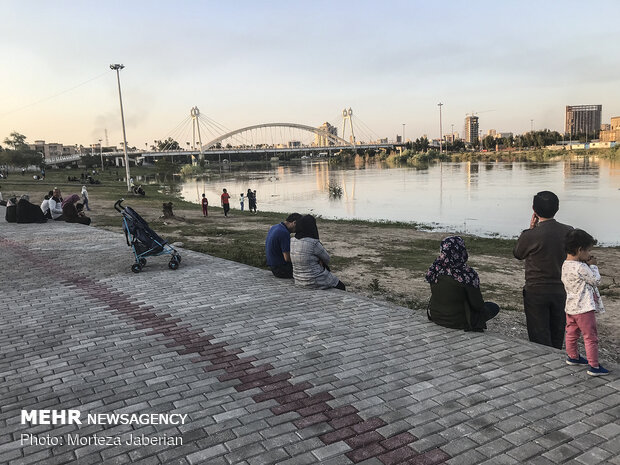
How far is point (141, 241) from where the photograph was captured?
27.0 ft

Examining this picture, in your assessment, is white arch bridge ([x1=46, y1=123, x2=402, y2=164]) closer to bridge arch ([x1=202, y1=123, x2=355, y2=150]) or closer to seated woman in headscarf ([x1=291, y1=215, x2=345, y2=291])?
bridge arch ([x1=202, y1=123, x2=355, y2=150])

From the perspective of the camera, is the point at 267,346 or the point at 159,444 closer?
the point at 159,444

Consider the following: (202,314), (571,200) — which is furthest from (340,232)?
(571,200)

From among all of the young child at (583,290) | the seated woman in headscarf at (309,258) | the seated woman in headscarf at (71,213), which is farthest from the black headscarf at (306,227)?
the seated woman in headscarf at (71,213)

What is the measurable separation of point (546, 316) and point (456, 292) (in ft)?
2.87

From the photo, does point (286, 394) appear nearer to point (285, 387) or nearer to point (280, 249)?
point (285, 387)

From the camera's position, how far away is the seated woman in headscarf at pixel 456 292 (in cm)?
466

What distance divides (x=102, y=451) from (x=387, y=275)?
678 centimetres

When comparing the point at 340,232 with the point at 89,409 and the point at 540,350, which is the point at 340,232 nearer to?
the point at 540,350

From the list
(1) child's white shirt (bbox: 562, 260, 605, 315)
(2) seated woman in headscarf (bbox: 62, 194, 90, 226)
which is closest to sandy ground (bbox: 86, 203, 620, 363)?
(1) child's white shirt (bbox: 562, 260, 605, 315)

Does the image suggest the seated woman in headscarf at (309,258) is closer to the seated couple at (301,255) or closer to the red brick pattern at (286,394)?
the seated couple at (301,255)

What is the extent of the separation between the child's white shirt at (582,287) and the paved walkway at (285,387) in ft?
1.94

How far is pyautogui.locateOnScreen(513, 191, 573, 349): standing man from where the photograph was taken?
4293mm

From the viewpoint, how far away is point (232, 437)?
3072mm
